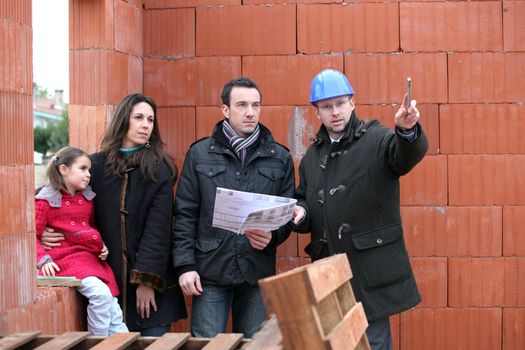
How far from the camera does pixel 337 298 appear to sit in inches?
120

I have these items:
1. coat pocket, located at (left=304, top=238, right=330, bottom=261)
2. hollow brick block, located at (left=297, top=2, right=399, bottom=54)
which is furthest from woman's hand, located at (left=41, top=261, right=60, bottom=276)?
hollow brick block, located at (left=297, top=2, right=399, bottom=54)

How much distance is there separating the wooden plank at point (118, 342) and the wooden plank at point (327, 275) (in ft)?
2.74

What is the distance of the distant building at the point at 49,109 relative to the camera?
57.5 m

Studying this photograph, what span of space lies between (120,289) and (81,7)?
173cm

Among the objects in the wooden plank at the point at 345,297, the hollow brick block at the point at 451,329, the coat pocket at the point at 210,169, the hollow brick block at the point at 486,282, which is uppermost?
the coat pocket at the point at 210,169

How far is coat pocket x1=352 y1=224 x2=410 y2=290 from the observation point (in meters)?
4.37

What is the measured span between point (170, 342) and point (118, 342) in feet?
0.63

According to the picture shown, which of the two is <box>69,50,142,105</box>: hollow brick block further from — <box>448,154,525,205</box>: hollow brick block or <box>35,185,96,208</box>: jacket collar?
<box>448,154,525,205</box>: hollow brick block

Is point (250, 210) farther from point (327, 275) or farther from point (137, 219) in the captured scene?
point (327, 275)

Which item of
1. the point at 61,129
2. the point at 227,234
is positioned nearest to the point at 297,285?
the point at 227,234

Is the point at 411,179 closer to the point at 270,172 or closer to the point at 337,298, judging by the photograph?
the point at 270,172

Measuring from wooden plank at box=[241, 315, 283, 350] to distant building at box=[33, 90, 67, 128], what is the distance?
54.2 m

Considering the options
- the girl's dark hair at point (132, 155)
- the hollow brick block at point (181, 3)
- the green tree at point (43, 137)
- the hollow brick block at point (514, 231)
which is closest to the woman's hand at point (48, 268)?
the girl's dark hair at point (132, 155)

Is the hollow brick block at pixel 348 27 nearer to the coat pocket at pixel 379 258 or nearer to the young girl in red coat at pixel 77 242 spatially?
the coat pocket at pixel 379 258
